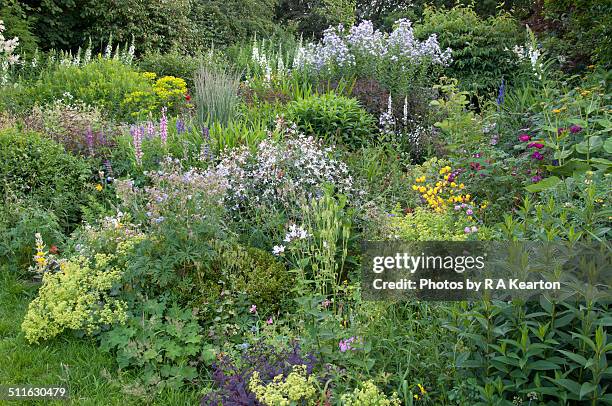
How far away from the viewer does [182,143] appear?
6.17 metres

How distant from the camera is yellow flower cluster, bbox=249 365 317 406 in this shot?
8.57ft

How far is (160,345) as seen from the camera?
3490 millimetres

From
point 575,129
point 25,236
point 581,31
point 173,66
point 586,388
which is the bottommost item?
point 25,236

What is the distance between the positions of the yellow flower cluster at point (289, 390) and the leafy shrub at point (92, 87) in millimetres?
6327

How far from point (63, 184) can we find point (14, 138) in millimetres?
805

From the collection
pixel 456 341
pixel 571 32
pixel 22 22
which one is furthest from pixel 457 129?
pixel 22 22

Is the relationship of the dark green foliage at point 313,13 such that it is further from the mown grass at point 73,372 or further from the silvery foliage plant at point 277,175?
the mown grass at point 73,372

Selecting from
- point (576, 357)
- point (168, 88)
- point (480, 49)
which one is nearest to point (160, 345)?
point (576, 357)

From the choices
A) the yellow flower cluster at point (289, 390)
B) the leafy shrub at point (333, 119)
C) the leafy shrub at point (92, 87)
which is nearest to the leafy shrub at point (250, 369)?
the yellow flower cluster at point (289, 390)

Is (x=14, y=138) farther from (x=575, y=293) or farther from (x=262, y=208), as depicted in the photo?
(x=575, y=293)

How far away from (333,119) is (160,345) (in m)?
3.98

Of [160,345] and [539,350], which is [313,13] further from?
[539,350]

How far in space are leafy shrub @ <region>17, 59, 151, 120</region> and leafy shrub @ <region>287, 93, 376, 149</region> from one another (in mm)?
2873

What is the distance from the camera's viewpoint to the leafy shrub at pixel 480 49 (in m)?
10.8
